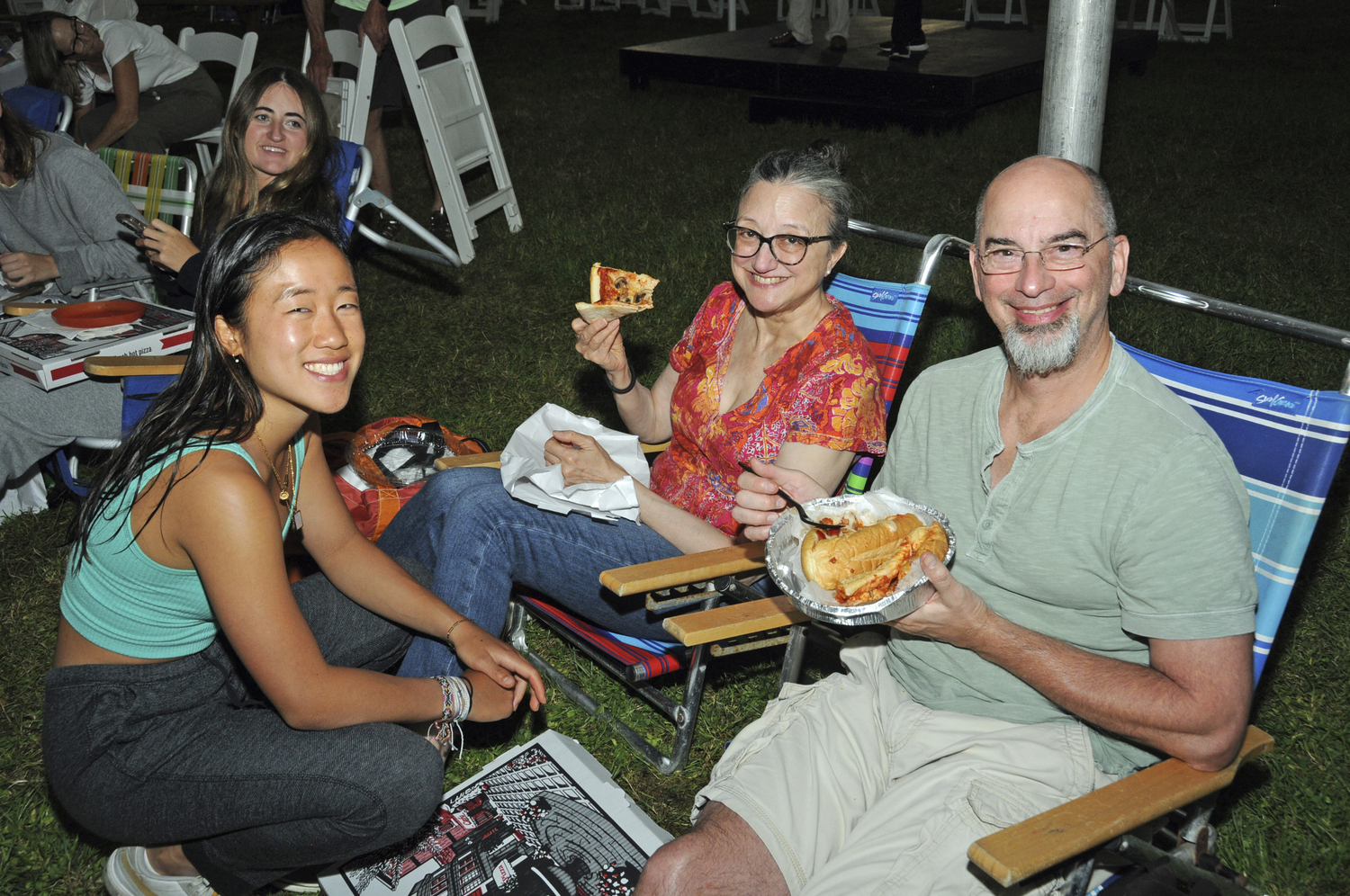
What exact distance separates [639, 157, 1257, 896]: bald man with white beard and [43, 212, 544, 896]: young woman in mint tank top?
0.70 m

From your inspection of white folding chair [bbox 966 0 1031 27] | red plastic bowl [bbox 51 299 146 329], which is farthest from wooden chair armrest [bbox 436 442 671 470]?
white folding chair [bbox 966 0 1031 27]

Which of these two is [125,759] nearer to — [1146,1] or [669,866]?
[669,866]

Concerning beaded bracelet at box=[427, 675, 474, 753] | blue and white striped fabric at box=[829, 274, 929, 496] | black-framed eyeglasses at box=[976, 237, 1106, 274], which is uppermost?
black-framed eyeglasses at box=[976, 237, 1106, 274]

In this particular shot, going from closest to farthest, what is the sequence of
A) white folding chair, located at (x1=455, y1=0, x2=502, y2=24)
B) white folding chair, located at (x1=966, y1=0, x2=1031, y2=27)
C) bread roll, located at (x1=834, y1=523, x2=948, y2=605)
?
bread roll, located at (x1=834, y1=523, x2=948, y2=605) → white folding chair, located at (x1=966, y1=0, x2=1031, y2=27) → white folding chair, located at (x1=455, y1=0, x2=502, y2=24)

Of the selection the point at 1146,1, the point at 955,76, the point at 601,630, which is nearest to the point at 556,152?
the point at 955,76

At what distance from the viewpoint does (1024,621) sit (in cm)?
208

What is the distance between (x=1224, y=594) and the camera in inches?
70.6

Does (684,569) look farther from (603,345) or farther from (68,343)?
(68,343)

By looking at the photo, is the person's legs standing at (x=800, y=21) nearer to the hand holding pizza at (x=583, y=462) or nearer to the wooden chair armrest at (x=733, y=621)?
the hand holding pizza at (x=583, y=462)

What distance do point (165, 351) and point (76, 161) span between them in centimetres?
148

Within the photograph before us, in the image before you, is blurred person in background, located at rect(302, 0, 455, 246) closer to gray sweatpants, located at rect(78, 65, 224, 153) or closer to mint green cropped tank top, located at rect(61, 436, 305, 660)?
gray sweatpants, located at rect(78, 65, 224, 153)

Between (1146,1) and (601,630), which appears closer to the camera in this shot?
(601,630)

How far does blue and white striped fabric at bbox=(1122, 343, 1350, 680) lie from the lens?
6.93 feet

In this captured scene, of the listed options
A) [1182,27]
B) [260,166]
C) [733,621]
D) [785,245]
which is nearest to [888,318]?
[785,245]
